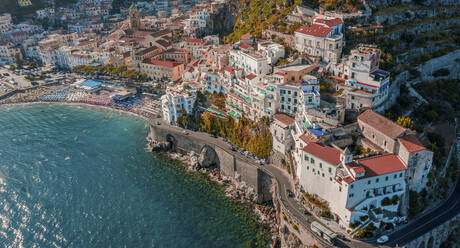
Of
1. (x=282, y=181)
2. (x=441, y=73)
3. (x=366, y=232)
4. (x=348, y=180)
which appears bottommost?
(x=282, y=181)

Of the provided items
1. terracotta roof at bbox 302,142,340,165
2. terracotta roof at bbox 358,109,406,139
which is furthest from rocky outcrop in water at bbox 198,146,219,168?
terracotta roof at bbox 358,109,406,139

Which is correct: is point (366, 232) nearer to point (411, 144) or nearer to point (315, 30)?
point (411, 144)

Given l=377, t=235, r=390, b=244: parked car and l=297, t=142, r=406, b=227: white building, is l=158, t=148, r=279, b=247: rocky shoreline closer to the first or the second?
l=297, t=142, r=406, b=227: white building

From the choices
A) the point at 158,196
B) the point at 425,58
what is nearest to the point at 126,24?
the point at 158,196

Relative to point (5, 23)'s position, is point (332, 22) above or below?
above

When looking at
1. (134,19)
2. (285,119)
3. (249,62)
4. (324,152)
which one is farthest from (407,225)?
(134,19)

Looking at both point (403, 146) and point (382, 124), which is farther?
point (382, 124)

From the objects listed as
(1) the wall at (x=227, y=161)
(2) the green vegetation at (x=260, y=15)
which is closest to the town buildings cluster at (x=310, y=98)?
(1) the wall at (x=227, y=161)
